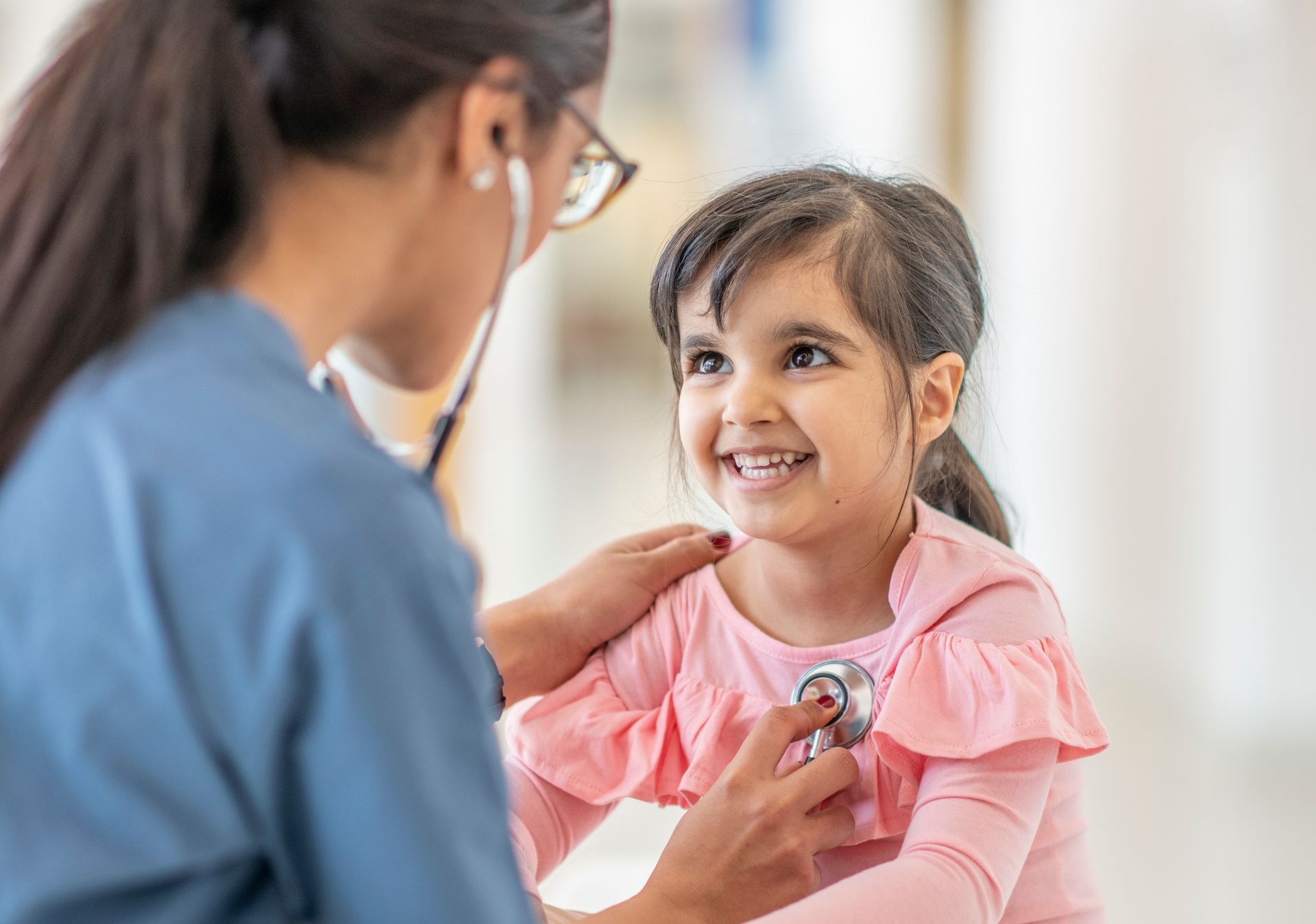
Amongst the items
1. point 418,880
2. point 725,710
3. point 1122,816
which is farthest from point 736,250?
point 1122,816

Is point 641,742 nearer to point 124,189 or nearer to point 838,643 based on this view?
point 838,643

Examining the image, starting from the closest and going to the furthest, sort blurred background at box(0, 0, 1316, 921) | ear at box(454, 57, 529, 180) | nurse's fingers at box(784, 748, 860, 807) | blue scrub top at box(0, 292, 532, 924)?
blue scrub top at box(0, 292, 532, 924) → ear at box(454, 57, 529, 180) → nurse's fingers at box(784, 748, 860, 807) → blurred background at box(0, 0, 1316, 921)

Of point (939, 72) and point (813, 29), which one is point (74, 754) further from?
point (939, 72)

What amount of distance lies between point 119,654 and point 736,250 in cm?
63

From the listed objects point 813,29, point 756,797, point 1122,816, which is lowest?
point 1122,816

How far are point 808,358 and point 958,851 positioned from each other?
0.41 meters

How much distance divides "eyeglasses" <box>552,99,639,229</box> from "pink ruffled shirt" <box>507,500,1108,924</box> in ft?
1.30

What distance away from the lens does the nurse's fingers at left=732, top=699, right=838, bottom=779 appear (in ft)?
3.27

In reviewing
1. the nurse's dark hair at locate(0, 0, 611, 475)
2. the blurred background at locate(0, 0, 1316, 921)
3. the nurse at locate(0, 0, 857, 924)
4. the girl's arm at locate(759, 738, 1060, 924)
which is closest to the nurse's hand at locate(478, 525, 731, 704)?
the blurred background at locate(0, 0, 1316, 921)

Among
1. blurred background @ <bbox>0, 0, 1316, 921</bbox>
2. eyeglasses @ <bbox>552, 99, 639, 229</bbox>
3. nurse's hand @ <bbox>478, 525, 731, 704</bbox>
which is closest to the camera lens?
eyeglasses @ <bbox>552, 99, 639, 229</bbox>

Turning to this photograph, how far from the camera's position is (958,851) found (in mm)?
919

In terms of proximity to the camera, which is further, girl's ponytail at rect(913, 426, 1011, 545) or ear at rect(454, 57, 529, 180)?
girl's ponytail at rect(913, 426, 1011, 545)

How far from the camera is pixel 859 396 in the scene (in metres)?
1.07

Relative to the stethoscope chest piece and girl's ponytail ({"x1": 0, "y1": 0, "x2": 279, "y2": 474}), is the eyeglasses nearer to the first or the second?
girl's ponytail ({"x1": 0, "y1": 0, "x2": 279, "y2": 474})
